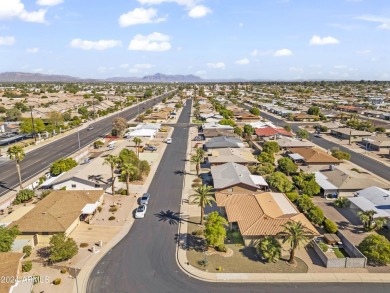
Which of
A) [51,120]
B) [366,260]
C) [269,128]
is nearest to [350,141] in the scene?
[269,128]

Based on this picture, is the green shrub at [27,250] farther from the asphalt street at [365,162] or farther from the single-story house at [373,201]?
the asphalt street at [365,162]

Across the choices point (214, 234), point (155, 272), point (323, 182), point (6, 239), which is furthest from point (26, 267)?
point (323, 182)

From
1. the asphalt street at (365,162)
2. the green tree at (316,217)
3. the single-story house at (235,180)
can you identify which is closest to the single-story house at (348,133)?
the asphalt street at (365,162)

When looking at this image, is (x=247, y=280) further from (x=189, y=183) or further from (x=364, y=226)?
(x=189, y=183)

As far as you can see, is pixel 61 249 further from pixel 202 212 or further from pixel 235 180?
pixel 235 180

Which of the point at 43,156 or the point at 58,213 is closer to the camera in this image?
the point at 58,213

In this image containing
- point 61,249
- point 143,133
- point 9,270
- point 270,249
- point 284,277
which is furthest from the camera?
point 143,133
